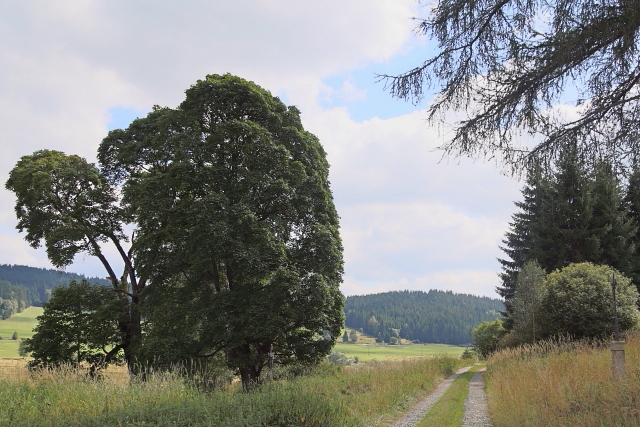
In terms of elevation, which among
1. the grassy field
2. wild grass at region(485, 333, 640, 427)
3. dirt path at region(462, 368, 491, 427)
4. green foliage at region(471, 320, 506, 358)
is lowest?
the grassy field

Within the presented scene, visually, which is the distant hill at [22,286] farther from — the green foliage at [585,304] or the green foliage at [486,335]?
the green foliage at [585,304]

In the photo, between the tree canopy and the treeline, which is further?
the treeline

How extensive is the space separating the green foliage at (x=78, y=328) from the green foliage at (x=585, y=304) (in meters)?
19.3

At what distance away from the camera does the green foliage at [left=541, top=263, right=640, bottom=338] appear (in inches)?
684

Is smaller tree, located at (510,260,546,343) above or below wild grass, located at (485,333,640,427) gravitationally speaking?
above

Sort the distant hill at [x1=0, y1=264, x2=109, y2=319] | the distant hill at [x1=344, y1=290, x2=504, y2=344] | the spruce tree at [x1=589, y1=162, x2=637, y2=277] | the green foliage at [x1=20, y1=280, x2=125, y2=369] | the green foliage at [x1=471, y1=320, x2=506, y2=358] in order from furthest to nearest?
1. the distant hill at [x1=344, y1=290, x2=504, y2=344]
2. the distant hill at [x1=0, y1=264, x2=109, y2=319]
3. the green foliage at [x1=471, y1=320, x2=506, y2=358]
4. the spruce tree at [x1=589, y1=162, x2=637, y2=277]
5. the green foliage at [x1=20, y1=280, x2=125, y2=369]

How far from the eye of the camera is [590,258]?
28719mm

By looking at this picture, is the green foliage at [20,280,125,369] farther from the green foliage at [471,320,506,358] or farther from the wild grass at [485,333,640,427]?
the green foliage at [471,320,506,358]

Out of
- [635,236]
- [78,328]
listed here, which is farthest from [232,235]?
[635,236]

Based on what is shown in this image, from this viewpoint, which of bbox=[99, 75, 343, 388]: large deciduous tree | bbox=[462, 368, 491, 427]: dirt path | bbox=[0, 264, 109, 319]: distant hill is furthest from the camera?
bbox=[0, 264, 109, 319]: distant hill

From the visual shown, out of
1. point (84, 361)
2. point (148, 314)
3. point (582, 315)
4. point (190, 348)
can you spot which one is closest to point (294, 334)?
point (190, 348)

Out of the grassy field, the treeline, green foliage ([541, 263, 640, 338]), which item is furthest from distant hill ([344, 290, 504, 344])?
green foliage ([541, 263, 640, 338])

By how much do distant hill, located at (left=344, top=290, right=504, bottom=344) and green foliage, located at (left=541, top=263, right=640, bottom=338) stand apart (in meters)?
93.8

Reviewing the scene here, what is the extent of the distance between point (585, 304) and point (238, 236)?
15325 millimetres
